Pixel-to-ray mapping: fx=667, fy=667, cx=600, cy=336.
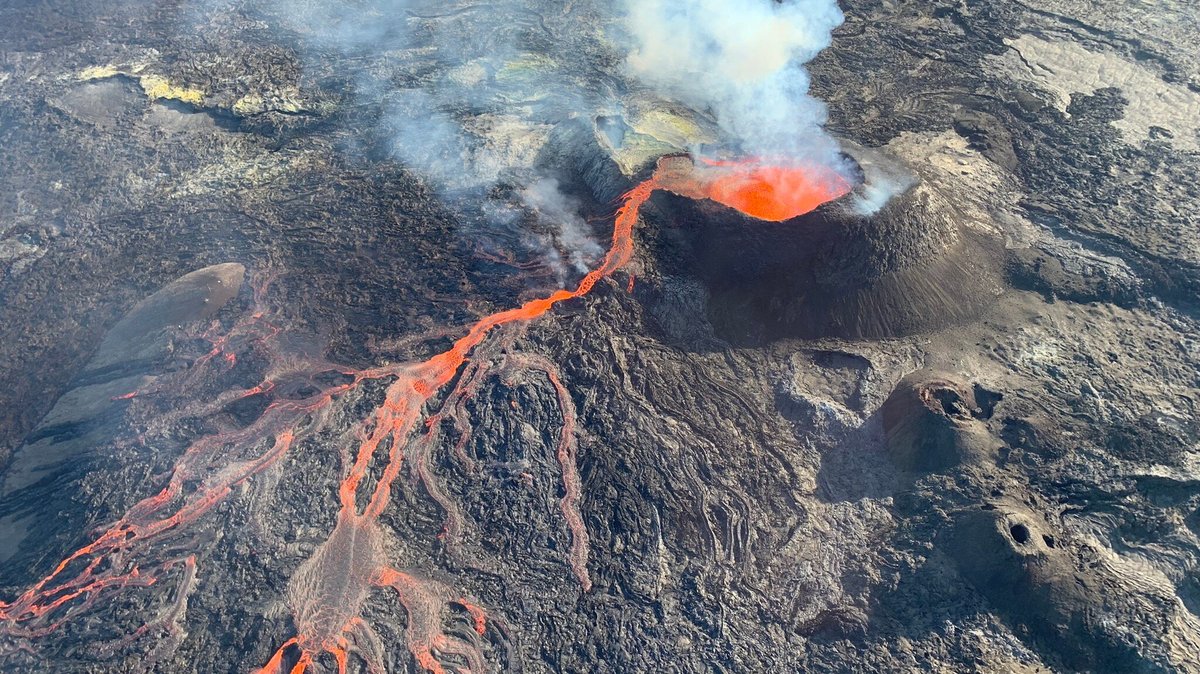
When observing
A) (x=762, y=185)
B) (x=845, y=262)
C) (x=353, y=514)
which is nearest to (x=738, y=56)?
(x=762, y=185)

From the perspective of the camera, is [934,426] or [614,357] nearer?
[934,426]

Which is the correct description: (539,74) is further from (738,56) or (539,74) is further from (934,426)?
(934,426)

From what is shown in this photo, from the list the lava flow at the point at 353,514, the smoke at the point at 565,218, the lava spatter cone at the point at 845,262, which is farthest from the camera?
the smoke at the point at 565,218

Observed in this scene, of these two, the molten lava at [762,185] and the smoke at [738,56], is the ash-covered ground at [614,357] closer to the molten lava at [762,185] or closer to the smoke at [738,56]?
the molten lava at [762,185]

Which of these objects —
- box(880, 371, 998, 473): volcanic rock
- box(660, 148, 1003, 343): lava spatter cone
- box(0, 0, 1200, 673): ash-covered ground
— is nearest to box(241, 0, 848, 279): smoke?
box(0, 0, 1200, 673): ash-covered ground

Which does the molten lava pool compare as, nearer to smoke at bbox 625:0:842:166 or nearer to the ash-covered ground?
the ash-covered ground

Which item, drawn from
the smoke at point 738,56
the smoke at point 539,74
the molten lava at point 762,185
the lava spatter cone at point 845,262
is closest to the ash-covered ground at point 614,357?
the lava spatter cone at point 845,262

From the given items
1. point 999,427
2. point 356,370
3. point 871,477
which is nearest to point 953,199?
point 999,427
